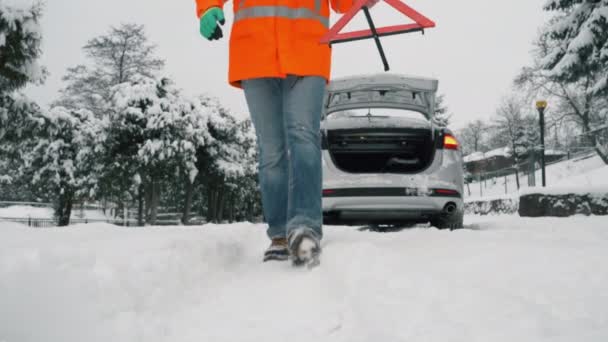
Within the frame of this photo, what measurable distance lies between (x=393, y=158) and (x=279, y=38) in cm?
224

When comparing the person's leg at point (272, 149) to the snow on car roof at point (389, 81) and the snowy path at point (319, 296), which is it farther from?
the snow on car roof at point (389, 81)

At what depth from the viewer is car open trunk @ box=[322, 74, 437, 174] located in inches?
164

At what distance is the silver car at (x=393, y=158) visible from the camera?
12.9 feet

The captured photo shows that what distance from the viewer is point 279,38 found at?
2412mm

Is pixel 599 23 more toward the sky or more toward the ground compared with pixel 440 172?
more toward the sky

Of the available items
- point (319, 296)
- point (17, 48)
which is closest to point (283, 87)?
point (319, 296)

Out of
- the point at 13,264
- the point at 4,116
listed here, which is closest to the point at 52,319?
the point at 13,264

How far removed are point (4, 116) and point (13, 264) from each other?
612 inches

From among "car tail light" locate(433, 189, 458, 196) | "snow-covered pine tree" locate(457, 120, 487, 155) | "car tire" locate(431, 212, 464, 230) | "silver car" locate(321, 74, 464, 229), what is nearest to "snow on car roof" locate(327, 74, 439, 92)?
"silver car" locate(321, 74, 464, 229)

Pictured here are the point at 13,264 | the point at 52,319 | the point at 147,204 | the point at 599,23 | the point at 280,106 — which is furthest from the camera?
the point at 147,204

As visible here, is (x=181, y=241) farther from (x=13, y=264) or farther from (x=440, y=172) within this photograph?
(x=440, y=172)

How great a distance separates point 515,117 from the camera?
43719 mm

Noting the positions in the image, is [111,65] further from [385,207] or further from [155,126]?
[385,207]

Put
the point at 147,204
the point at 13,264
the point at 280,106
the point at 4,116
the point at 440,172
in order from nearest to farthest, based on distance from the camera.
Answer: the point at 13,264
the point at 280,106
the point at 440,172
the point at 4,116
the point at 147,204
